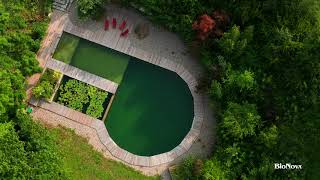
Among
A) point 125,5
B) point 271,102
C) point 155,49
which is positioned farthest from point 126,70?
point 271,102

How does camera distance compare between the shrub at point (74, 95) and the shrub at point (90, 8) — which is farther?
the shrub at point (74, 95)


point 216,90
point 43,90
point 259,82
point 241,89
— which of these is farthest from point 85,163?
point 259,82

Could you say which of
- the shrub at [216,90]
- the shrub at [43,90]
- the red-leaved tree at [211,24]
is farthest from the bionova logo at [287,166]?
the shrub at [43,90]

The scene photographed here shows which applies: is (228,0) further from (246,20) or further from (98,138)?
(98,138)

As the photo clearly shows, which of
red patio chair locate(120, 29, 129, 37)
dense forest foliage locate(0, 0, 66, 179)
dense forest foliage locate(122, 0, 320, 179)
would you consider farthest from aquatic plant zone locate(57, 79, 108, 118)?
dense forest foliage locate(122, 0, 320, 179)

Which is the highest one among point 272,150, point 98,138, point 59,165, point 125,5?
point 125,5

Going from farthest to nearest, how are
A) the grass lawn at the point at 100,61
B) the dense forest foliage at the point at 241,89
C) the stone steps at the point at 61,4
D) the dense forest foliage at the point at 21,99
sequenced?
the stone steps at the point at 61,4 < the grass lawn at the point at 100,61 < the dense forest foliage at the point at 241,89 < the dense forest foliage at the point at 21,99

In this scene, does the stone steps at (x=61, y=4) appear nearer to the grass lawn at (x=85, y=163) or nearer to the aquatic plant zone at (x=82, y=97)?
the aquatic plant zone at (x=82, y=97)

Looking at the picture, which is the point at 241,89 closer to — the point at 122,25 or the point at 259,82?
the point at 259,82
